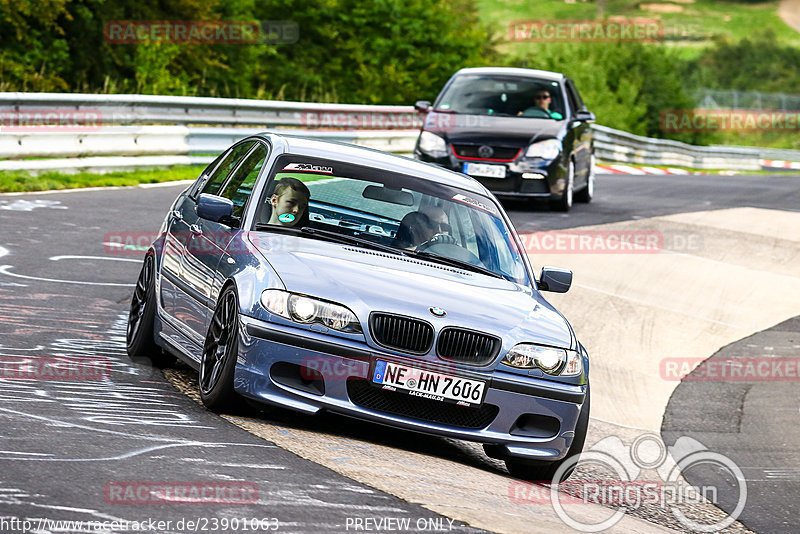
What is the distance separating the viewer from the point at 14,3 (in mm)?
31766

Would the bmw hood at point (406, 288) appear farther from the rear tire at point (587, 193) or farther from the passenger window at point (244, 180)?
the rear tire at point (587, 193)

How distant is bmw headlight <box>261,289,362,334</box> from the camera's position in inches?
239

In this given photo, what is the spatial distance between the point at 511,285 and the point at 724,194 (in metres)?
17.9

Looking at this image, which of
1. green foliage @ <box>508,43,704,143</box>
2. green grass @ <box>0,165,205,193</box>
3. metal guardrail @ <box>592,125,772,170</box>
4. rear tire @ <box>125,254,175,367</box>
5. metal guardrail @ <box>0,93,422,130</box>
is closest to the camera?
rear tire @ <box>125,254,175,367</box>

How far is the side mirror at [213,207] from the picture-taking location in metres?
7.00

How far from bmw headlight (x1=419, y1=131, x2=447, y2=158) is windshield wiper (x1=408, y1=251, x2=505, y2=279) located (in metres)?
10.1

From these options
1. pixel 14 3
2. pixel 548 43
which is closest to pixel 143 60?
pixel 14 3

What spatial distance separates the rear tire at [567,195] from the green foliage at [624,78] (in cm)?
3920

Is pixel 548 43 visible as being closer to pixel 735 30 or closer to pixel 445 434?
pixel 445 434
